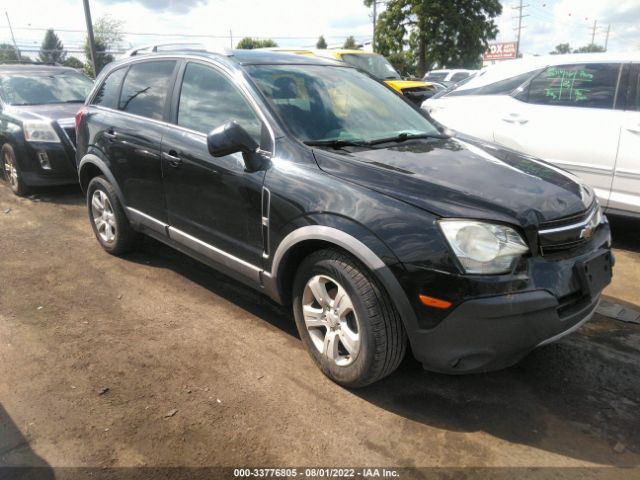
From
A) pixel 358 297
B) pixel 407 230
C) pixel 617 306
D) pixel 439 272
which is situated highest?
pixel 407 230

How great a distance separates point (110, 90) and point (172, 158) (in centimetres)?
152

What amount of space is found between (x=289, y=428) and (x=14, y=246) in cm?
399

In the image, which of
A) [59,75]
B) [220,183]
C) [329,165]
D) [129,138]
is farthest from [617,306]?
[59,75]

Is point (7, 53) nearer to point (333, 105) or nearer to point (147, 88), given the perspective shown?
point (147, 88)

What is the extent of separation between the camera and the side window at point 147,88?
3.92 meters

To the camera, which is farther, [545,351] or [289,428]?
[545,351]

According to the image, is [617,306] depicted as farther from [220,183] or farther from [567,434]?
[220,183]

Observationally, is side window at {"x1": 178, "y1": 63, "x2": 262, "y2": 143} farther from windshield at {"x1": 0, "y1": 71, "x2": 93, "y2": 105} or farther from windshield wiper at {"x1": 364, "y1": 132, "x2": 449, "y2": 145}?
windshield at {"x1": 0, "y1": 71, "x2": 93, "y2": 105}

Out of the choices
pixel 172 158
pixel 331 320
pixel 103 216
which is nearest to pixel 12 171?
pixel 103 216

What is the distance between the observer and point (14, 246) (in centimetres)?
514

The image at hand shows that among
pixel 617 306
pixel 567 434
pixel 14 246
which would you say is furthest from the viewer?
pixel 14 246

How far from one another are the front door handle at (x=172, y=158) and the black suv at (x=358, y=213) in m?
0.01

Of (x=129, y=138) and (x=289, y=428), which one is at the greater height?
(x=129, y=138)

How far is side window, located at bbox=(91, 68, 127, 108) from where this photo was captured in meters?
4.52
